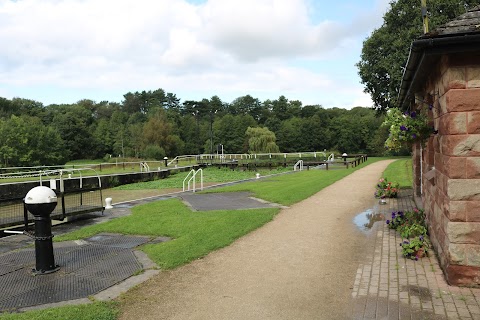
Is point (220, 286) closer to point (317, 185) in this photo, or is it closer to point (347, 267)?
point (347, 267)

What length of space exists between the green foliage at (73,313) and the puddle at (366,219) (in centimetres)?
585

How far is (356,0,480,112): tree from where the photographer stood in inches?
1092

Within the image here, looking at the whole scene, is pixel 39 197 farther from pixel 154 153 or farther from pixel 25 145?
pixel 154 153

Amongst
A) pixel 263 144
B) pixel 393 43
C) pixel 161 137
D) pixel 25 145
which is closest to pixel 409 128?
pixel 393 43

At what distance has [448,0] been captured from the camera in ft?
90.1

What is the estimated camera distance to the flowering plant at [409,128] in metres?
5.55

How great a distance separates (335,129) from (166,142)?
35.9 meters

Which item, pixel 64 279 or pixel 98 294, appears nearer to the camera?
pixel 98 294

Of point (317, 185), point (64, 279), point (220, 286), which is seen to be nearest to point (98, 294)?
point (64, 279)

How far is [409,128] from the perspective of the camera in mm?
5555

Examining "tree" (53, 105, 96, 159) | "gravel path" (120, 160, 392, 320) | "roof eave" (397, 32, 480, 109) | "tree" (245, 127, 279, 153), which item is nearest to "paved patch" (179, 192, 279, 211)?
"gravel path" (120, 160, 392, 320)

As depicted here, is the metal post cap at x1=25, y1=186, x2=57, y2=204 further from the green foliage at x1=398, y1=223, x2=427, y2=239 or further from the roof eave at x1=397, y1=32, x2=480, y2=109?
the green foliage at x1=398, y1=223, x2=427, y2=239

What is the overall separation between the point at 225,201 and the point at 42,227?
25.4 feet

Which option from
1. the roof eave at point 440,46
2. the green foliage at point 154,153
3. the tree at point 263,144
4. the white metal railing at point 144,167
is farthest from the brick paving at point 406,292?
the tree at point 263,144
